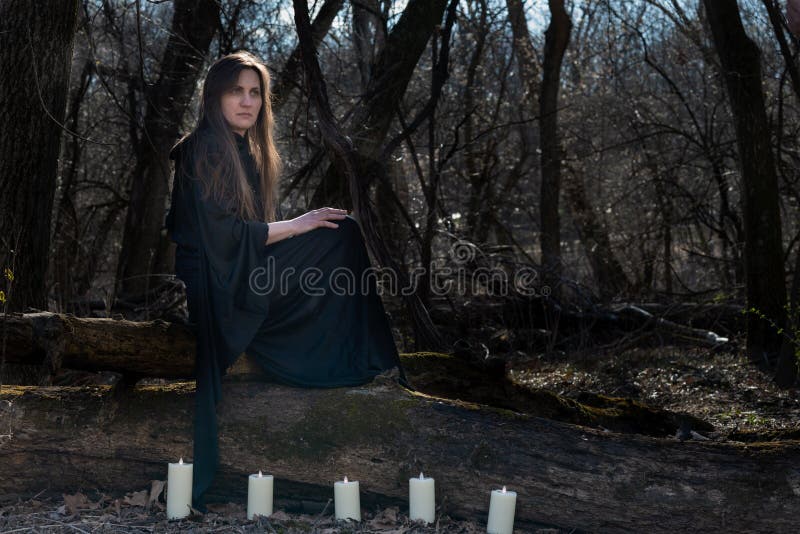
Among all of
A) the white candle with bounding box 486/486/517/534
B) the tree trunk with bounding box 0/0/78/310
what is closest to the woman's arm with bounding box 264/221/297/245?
the white candle with bounding box 486/486/517/534

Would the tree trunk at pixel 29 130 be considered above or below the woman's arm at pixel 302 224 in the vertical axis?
above

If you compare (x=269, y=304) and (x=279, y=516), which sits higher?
(x=269, y=304)

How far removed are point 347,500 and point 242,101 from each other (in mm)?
1880

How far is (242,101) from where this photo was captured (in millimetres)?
4086

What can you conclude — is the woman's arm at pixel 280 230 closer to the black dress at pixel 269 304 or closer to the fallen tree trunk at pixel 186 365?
the black dress at pixel 269 304

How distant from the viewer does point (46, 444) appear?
367cm

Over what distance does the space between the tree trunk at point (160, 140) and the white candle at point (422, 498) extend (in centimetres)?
563

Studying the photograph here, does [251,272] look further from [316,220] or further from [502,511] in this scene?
[502,511]

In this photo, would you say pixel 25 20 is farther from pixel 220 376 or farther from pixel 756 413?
pixel 756 413

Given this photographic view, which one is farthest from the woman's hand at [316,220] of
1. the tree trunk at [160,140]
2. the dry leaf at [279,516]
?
the tree trunk at [160,140]

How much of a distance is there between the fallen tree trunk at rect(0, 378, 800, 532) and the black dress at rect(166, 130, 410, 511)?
114mm

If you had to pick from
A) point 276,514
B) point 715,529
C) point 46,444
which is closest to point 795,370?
point 715,529

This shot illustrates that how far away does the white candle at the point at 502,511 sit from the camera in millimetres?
3305

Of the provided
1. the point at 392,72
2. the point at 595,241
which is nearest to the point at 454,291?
the point at 392,72
